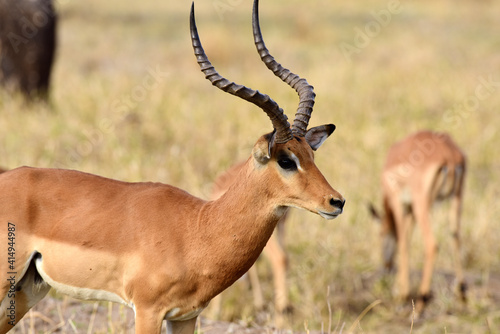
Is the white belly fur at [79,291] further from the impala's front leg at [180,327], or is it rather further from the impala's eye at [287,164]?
the impala's eye at [287,164]

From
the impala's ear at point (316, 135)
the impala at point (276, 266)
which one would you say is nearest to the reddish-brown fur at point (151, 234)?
the impala's ear at point (316, 135)

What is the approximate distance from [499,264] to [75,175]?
A: 222 inches

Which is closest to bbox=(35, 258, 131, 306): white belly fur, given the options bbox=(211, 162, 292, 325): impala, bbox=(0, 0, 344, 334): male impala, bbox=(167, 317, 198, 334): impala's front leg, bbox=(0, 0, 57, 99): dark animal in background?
bbox=(0, 0, 344, 334): male impala

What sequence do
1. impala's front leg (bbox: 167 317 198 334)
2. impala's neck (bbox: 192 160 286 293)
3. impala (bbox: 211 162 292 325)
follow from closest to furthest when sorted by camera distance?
impala's neck (bbox: 192 160 286 293) < impala's front leg (bbox: 167 317 198 334) < impala (bbox: 211 162 292 325)

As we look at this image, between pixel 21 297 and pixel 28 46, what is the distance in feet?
26.5

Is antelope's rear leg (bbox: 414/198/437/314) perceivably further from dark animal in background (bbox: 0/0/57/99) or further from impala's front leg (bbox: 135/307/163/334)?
dark animal in background (bbox: 0/0/57/99)

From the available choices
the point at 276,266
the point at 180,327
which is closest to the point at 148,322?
the point at 180,327

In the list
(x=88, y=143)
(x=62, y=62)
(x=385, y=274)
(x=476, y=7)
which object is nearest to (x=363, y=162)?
(x=385, y=274)

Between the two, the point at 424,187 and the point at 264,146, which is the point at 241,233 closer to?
the point at 264,146

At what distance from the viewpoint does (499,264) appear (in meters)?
7.38

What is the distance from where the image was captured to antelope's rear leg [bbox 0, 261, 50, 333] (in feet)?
9.80

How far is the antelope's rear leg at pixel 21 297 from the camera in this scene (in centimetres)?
299

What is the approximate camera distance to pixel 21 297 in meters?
3.06

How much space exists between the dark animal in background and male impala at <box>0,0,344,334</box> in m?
7.78
